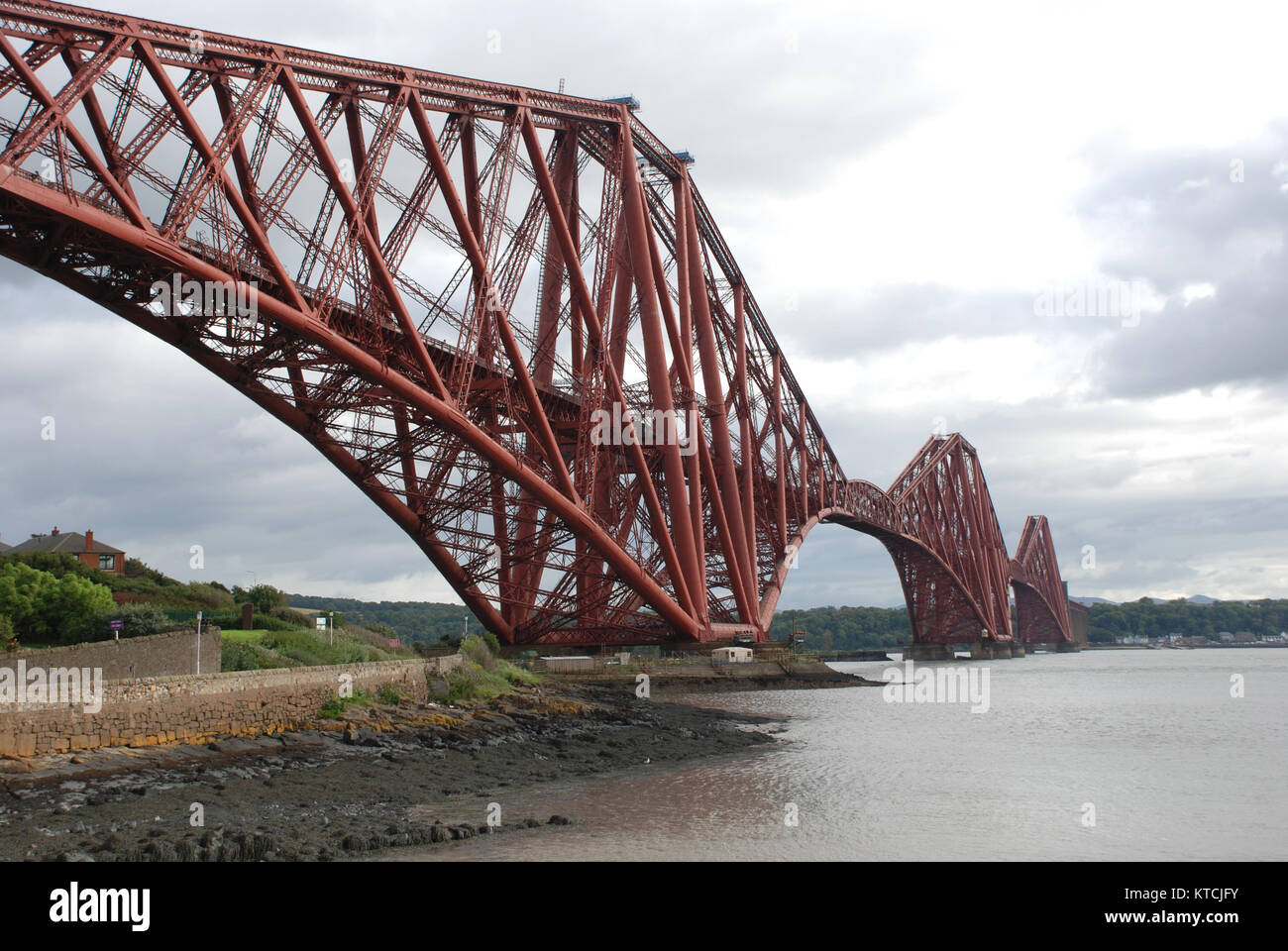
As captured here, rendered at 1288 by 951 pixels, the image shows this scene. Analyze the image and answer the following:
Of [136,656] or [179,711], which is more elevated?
[136,656]

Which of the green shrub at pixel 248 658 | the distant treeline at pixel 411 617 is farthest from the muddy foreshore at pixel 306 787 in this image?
the distant treeline at pixel 411 617

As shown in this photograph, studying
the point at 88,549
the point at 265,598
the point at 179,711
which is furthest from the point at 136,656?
the point at 88,549

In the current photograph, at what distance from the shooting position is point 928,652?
139125 mm

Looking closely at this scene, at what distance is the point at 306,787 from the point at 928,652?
12838 cm

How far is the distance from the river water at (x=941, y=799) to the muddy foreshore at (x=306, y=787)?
126 centimetres

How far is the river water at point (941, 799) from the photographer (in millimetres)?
18234

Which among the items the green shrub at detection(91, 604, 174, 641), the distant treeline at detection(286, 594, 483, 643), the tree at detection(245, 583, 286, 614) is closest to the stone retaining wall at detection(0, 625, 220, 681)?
the green shrub at detection(91, 604, 174, 641)

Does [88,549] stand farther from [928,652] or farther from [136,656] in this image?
[928,652]

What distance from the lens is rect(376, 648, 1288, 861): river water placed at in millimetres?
18234

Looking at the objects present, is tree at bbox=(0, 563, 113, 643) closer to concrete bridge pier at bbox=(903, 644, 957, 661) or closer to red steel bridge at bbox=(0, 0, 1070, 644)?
red steel bridge at bbox=(0, 0, 1070, 644)

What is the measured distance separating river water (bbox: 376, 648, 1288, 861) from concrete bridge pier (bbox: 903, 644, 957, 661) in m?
95.2

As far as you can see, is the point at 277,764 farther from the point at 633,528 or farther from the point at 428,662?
the point at 633,528
